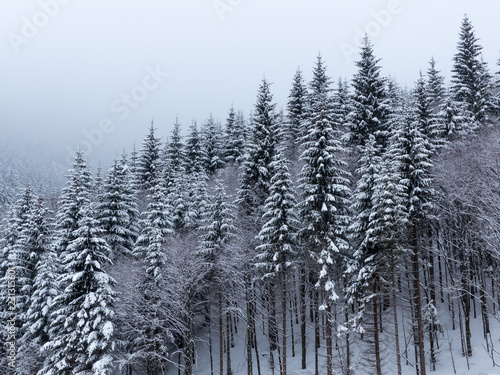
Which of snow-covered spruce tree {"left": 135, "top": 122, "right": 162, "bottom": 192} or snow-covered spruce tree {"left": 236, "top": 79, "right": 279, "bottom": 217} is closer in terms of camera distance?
snow-covered spruce tree {"left": 236, "top": 79, "right": 279, "bottom": 217}

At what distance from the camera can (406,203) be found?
82.7 ft

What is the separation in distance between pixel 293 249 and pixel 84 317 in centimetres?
1465

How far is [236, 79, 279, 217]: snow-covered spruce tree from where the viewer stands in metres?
31.7

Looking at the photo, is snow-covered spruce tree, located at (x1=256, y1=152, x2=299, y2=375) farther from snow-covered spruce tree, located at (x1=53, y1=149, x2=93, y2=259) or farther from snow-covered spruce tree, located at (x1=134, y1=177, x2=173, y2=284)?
snow-covered spruce tree, located at (x1=53, y1=149, x2=93, y2=259)

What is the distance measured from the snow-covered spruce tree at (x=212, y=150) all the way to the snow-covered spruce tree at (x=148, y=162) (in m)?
7.17

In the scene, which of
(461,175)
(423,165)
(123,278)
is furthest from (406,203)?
(123,278)

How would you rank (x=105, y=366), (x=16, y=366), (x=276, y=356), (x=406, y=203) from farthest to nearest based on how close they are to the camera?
(x=276, y=356), (x=16, y=366), (x=406, y=203), (x=105, y=366)

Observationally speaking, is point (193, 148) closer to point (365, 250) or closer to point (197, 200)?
point (197, 200)

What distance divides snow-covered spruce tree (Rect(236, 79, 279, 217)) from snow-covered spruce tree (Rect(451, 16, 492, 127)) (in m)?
18.8

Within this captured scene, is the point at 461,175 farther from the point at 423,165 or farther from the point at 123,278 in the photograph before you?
the point at 123,278

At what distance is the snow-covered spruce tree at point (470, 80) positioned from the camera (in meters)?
36.2

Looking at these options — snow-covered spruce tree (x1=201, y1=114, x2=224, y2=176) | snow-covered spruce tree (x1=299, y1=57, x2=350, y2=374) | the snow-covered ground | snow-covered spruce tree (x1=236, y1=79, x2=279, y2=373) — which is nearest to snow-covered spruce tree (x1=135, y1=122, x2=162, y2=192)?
snow-covered spruce tree (x1=201, y1=114, x2=224, y2=176)

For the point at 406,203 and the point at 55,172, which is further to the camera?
the point at 55,172

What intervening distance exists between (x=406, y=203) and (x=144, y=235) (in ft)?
65.0
